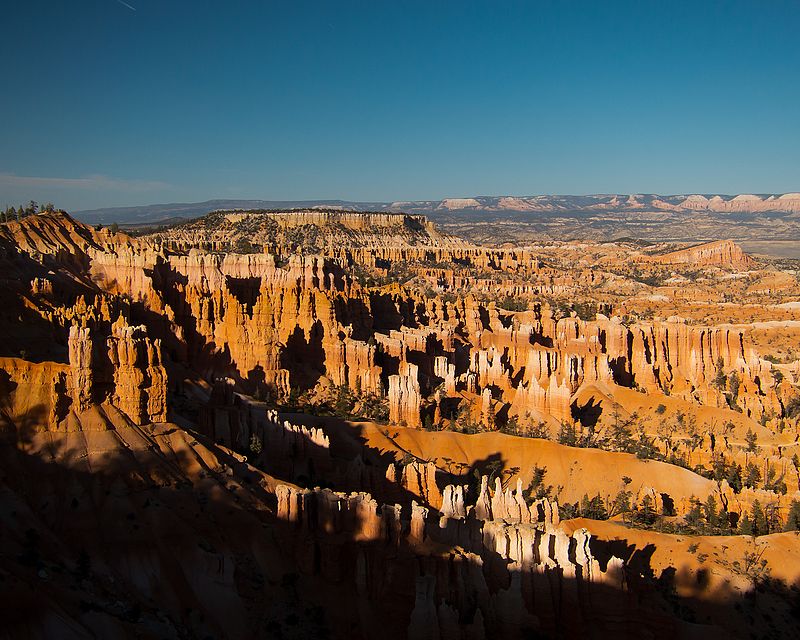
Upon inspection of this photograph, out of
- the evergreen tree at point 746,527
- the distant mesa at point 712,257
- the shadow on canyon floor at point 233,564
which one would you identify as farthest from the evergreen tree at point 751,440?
the distant mesa at point 712,257

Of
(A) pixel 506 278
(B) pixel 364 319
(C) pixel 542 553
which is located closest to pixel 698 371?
(B) pixel 364 319

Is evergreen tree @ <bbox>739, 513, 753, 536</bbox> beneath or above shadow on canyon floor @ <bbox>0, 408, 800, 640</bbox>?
beneath

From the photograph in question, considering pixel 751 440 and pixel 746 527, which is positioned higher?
pixel 746 527

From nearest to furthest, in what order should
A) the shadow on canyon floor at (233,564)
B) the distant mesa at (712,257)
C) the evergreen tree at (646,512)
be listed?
the shadow on canyon floor at (233,564)
the evergreen tree at (646,512)
the distant mesa at (712,257)

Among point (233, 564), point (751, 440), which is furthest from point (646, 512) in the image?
point (233, 564)

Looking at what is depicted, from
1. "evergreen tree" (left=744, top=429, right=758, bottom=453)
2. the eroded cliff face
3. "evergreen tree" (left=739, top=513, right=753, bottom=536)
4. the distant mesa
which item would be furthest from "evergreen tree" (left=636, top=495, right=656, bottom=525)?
the distant mesa

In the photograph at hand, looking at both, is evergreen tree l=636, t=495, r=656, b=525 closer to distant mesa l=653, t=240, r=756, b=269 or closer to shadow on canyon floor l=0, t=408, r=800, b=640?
shadow on canyon floor l=0, t=408, r=800, b=640

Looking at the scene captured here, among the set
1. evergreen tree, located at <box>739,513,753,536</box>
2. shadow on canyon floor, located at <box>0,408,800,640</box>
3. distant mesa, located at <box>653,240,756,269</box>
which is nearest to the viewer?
shadow on canyon floor, located at <box>0,408,800,640</box>

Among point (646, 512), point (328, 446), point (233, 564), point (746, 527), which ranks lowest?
point (646, 512)

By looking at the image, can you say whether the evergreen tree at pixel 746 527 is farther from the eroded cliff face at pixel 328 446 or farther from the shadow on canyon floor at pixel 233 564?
the shadow on canyon floor at pixel 233 564

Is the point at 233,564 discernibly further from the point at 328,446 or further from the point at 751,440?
the point at 751,440
